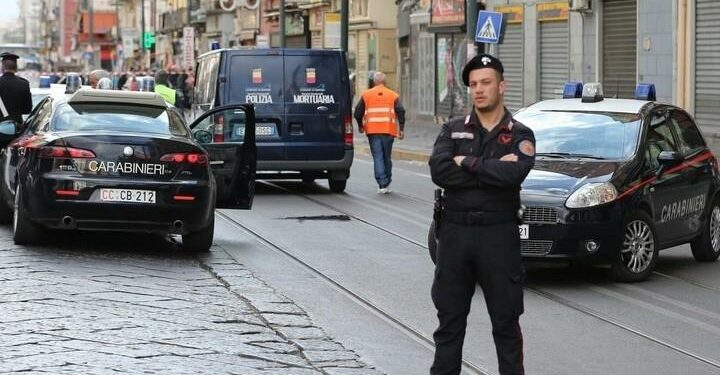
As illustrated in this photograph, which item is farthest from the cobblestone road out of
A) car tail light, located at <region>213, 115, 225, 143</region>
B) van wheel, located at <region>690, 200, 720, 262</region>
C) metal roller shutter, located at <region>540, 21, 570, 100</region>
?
metal roller shutter, located at <region>540, 21, 570, 100</region>

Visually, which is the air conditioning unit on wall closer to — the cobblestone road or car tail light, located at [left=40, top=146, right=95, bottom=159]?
the cobblestone road

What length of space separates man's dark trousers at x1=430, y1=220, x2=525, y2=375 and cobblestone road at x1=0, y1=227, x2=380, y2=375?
47.5 inches

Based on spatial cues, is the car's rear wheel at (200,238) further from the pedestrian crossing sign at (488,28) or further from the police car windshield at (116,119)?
the pedestrian crossing sign at (488,28)

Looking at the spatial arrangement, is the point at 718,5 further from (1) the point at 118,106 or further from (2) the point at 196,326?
(2) the point at 196,326

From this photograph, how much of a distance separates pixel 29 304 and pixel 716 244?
6.87 meters

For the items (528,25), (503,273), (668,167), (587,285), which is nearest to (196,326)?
(503,273)

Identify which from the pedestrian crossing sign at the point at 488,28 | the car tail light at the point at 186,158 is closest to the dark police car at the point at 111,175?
the car tail light at the point at 186,158

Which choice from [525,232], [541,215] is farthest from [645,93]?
[525,232]

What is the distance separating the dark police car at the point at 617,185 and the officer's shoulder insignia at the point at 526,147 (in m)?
4.77

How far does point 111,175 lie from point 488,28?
53.3 feet

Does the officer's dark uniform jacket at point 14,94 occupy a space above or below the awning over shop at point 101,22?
below

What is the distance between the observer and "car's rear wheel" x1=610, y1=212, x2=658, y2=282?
1247cm

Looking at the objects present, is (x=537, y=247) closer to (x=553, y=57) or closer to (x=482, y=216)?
(x=482, y=216)

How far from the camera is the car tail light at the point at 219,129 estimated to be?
68.8 ft
